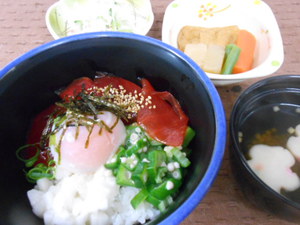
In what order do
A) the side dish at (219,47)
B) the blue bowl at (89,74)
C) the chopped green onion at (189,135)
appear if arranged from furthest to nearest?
the side dish at (219,47), the chopped green onion at (189,135), the blue bowl at (89,74)

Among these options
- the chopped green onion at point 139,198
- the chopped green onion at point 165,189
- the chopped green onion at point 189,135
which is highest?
the chopped green onion at point 189,135

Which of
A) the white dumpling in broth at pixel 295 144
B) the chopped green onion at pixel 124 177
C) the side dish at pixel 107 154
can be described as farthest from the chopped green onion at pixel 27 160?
the white dumpling in broth at pixel 295 144

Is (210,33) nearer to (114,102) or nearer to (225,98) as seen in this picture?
(225,98)

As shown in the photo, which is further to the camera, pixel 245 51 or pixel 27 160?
pixel 245 51

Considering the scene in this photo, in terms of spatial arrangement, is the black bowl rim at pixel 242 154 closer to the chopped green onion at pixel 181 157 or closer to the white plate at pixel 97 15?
the chopped green onion at pixel 181 157

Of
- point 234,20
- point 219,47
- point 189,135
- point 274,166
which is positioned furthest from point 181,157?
point 234,20

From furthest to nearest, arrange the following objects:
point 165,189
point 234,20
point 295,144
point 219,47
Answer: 1. point 234,20
2. point 219,47
3. point 295,144
4. point 165,189

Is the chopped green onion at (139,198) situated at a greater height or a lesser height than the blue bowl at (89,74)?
lesser

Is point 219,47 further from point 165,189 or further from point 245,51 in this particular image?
point 165,189
